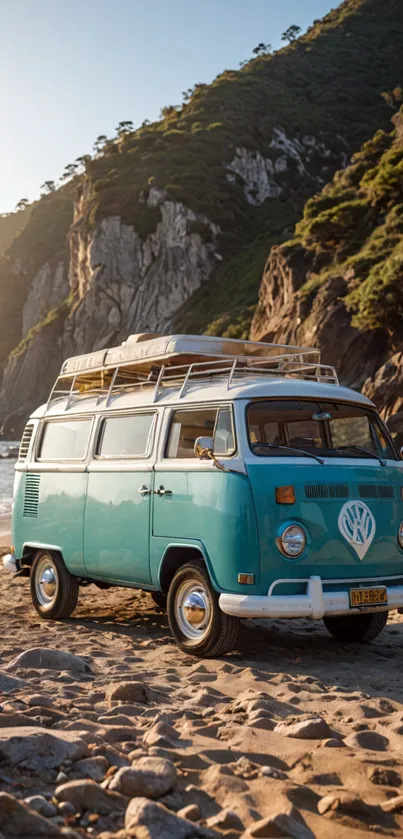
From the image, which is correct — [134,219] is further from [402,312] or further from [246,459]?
[246,459]

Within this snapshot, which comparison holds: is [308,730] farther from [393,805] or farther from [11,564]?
[11,564]

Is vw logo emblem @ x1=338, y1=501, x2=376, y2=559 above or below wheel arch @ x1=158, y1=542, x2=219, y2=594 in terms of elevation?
above

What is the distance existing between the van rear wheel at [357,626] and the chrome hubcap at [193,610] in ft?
4.73

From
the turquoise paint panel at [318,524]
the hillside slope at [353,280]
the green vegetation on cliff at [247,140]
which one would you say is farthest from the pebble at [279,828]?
the green vegetation on cliff at [247,140]

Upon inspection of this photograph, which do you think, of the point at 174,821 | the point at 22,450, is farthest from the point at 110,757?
the point at 22,450

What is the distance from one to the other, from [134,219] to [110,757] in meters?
87.4

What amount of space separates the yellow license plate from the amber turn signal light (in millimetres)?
906

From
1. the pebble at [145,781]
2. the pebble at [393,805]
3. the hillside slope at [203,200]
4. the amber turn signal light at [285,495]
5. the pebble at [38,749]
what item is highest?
the hillside slope at [203,200]

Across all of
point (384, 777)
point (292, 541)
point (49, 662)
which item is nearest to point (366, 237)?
point (292, 541)

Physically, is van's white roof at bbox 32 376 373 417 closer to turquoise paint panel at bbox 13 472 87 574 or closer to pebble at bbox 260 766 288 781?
turquoise paint panel at bbox 13 472 87 574

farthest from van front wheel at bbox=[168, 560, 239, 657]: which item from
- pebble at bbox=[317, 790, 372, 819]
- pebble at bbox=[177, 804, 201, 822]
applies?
pebble at bbox=[177, 804, 201, 822]

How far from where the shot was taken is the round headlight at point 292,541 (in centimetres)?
675

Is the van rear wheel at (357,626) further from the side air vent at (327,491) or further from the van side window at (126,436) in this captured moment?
the van side window at (126,436)

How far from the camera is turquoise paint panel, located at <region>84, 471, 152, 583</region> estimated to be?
26.2 feet
